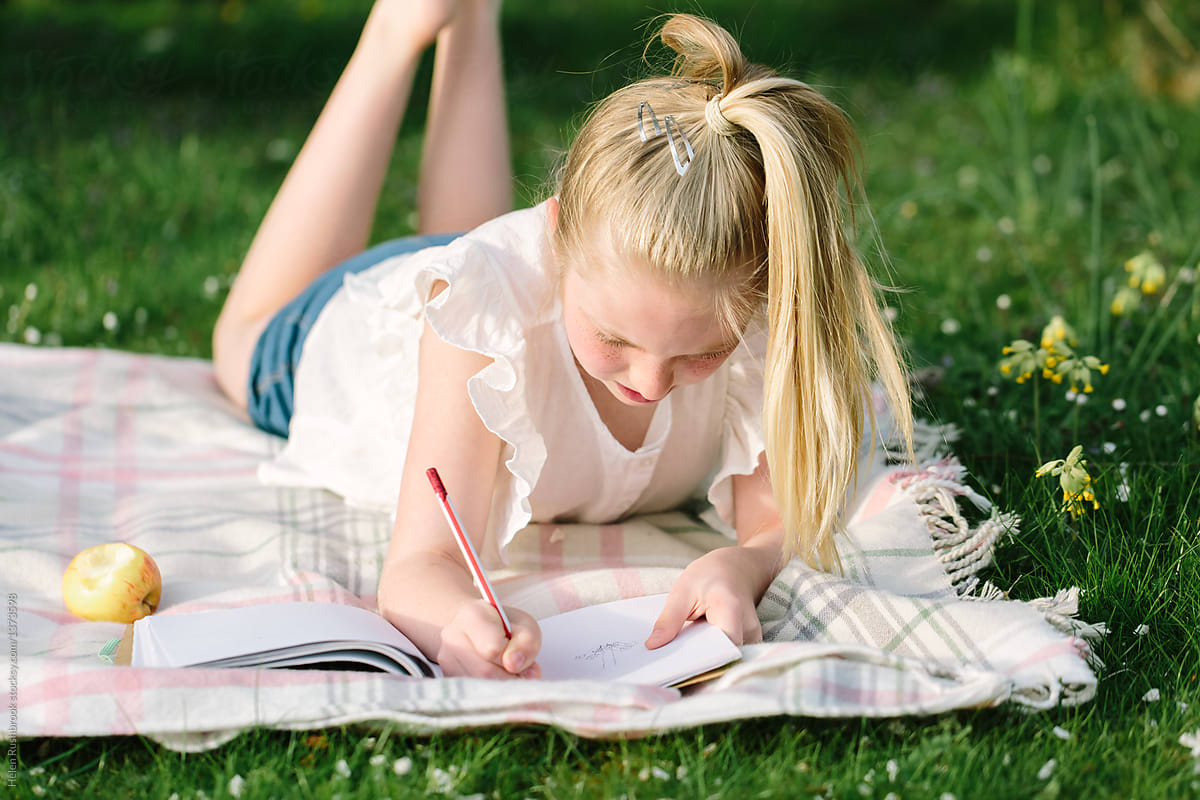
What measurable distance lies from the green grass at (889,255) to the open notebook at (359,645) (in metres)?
0.13

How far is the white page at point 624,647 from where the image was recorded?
183 centimetres

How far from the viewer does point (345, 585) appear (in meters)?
2.32

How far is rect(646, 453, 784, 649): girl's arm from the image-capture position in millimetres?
1922

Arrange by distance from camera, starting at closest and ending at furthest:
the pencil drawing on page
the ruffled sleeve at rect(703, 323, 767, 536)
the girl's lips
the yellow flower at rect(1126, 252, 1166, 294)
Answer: the pencil drawing on page < the girl's lips < the ruffled sleeve at rect(703, 323, 767, 536) < the yellow flower at rect(1126, 252, 1166, 294)

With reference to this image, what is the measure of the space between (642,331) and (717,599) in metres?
0.46

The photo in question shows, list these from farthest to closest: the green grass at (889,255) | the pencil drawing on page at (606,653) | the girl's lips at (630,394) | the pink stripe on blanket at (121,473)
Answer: the pink stripe on blanket at (121,473)
the girl's lips at (630,394)
the pencil drawing on page at (606,653)
the green grass at (889,255)

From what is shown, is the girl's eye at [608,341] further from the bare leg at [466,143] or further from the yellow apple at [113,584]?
the bare leg at [466,143]

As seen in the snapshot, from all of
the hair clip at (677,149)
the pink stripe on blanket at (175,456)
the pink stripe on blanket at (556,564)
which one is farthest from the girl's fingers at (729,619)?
the pink stripe on blanket at (175,456)

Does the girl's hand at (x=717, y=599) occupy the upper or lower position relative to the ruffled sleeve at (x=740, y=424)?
lower

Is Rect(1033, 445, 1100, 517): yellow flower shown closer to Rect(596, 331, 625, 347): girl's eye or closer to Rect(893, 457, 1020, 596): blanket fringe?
Rect(893, 457, 1020, 596): blanket fringe

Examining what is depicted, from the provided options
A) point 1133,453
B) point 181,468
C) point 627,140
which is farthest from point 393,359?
point 1133,453

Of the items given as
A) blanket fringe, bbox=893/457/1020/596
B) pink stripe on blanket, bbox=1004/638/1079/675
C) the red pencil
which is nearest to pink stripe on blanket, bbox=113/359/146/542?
the red pencil

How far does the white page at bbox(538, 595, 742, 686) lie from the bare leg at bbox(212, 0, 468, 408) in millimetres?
1425

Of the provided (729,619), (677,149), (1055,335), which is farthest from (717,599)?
(1055,335)
